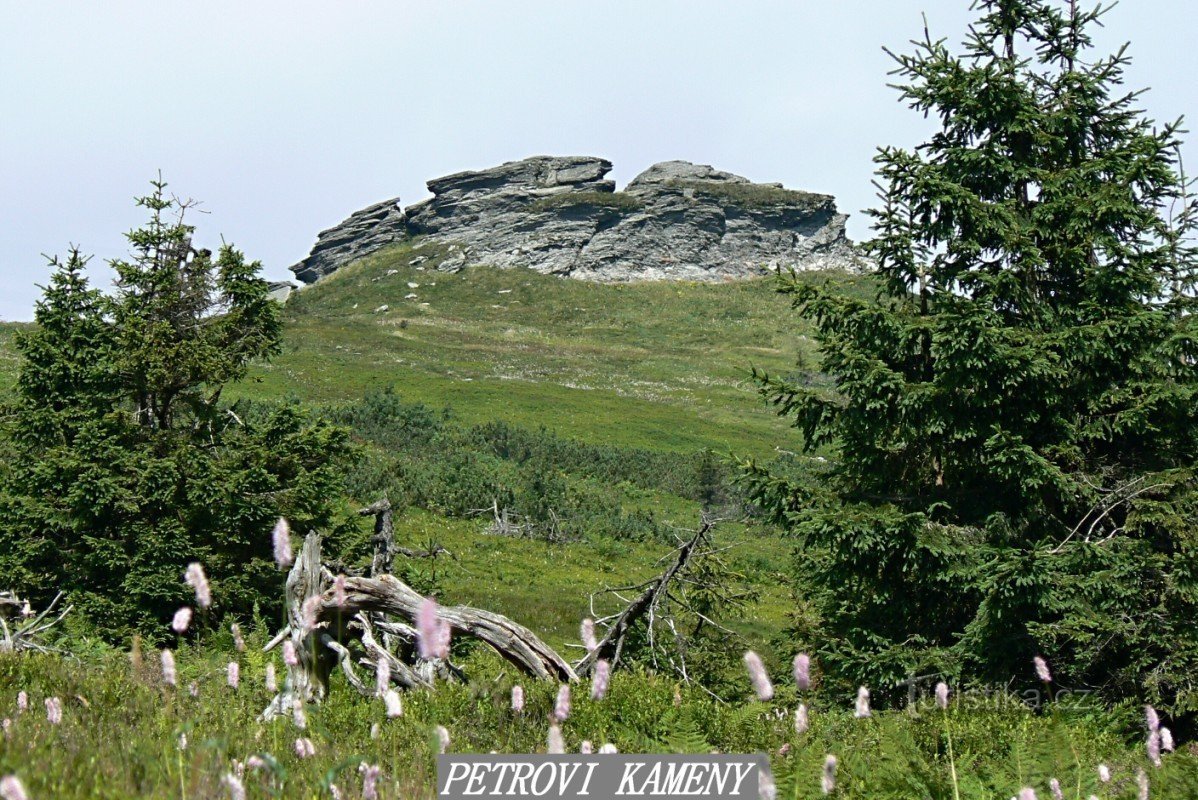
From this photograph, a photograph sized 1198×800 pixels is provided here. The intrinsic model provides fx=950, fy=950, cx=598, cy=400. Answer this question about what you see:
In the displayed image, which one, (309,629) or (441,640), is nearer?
(441,640)

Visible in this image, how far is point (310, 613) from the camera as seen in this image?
276 inches

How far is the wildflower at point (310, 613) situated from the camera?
22.3 feet

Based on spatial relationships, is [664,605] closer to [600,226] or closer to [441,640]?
[441,640]

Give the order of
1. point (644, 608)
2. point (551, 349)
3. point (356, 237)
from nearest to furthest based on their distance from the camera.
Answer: point (644, 608) → point (551, 349) → point (356, 237)

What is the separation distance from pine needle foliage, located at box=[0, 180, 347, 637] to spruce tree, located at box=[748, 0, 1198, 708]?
24.9 ft

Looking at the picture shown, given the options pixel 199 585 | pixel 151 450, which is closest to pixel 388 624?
pixel 199 585

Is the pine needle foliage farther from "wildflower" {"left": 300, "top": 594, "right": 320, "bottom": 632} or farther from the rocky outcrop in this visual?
the rocky outcrop

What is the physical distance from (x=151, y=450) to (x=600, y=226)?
148m

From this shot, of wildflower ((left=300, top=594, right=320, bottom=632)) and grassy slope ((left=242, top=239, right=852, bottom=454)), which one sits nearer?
wildflower ((left=300, top=594, right=320, bottom=632))

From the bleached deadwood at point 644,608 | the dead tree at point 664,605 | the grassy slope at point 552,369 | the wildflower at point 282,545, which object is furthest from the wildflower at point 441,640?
the grassy slope at point 552,369

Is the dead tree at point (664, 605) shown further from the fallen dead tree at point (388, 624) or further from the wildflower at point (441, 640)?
the wildflower at point (441, 640)

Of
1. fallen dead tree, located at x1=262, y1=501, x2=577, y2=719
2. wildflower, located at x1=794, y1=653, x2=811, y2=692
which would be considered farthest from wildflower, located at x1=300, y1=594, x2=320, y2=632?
wildflower, located at x1=794, y1=653, x2=811, y2=692

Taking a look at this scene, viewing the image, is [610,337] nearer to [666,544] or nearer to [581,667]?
[666,544]

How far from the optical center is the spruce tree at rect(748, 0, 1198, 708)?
9.77 meters
